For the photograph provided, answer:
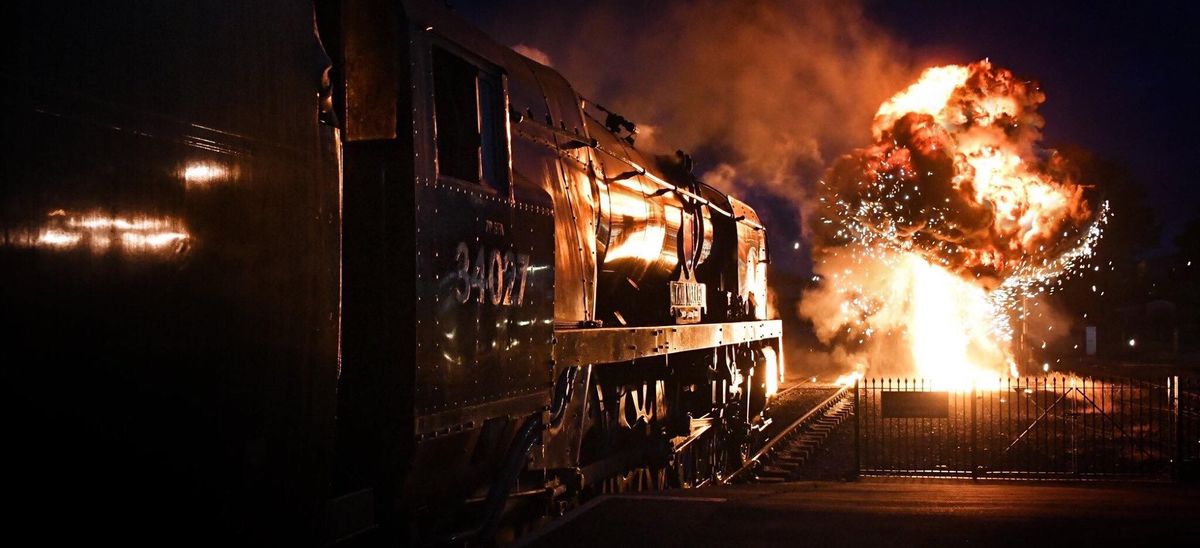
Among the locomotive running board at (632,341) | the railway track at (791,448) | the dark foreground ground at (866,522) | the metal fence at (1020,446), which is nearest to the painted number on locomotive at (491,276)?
the locomotive running board at (632,341)

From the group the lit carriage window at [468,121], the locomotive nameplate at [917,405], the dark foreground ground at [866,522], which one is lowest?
the locomotive nameplate at [917,405]

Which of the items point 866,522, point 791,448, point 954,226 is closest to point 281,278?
point 866,522

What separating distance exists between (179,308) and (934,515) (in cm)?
497

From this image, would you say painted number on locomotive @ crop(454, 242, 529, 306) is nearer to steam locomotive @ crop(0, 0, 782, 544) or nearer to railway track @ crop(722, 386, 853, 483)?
steam locomotive @ crop(0, 0, 782, 544)

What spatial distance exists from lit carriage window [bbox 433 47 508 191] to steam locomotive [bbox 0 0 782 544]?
0.01 metres

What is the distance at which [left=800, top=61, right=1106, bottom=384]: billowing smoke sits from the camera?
28.2 m

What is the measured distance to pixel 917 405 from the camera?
13719mm

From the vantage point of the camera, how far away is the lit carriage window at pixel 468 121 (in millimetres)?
4906

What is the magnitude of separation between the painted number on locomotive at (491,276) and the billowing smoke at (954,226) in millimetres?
25437

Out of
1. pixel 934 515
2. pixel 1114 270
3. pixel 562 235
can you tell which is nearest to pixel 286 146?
pixel 562 235

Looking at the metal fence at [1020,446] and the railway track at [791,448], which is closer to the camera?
the metal fence at [1020,446]

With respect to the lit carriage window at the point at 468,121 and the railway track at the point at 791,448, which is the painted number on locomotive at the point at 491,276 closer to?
the lit carriage window at the point at 468,121

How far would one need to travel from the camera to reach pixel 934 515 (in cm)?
634

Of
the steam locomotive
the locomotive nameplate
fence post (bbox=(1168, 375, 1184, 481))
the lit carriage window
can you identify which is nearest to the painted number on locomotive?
the steam locomotive
